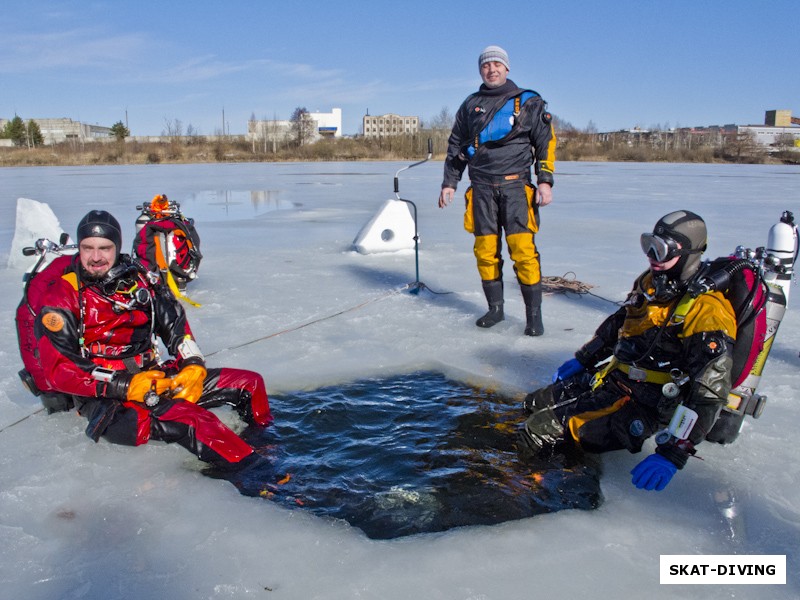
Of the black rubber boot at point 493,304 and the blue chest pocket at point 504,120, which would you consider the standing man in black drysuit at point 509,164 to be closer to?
the blue chest pocket at point 504,120

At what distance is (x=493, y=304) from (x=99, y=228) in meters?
2.86

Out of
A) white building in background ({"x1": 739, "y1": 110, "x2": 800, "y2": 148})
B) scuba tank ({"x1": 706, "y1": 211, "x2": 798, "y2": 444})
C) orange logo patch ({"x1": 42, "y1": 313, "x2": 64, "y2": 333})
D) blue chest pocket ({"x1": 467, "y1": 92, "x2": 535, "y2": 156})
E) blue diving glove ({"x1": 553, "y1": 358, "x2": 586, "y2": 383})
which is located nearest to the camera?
scuba tank ({"x1": 706, "y1": 211, "x2": 798, "y2": 444})

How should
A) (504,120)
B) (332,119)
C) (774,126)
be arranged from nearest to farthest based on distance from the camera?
1. (504,120)
2. (774,126)
3. (332,119)

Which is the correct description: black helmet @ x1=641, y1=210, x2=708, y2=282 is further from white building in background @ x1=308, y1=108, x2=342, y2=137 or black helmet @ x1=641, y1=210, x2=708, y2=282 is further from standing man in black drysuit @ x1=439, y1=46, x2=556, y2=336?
white building in background @ x1=308, y1=108, x2=342, y2=137

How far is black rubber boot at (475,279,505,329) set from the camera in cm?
479

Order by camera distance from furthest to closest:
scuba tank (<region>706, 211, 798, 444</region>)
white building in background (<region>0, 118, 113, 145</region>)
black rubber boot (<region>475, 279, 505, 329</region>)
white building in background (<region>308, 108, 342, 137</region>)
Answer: white building in background (<region>308, 108, 342, 137</region>)
white building in background (<region>0, 118, 113, 145</region>)
black rubber boot (<region>475, 279, 505, 329</region>)
scuba tank (<region>706, 211, 798, 444</region>)

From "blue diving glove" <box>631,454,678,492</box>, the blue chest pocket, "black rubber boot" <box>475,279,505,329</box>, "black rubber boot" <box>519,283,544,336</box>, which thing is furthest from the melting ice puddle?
"blue diving glove" <box>631,454,678,492</box>

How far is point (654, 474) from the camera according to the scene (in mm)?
2311

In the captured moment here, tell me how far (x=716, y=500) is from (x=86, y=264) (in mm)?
2767

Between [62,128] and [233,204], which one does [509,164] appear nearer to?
[233,204]

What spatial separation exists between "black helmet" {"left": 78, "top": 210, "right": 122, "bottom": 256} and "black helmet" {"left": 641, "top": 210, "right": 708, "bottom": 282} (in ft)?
7.31

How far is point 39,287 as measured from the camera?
286 cm

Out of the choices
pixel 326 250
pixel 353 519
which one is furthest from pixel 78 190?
pixel 353 519

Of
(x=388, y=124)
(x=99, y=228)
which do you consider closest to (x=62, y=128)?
(x=388, y=124)
